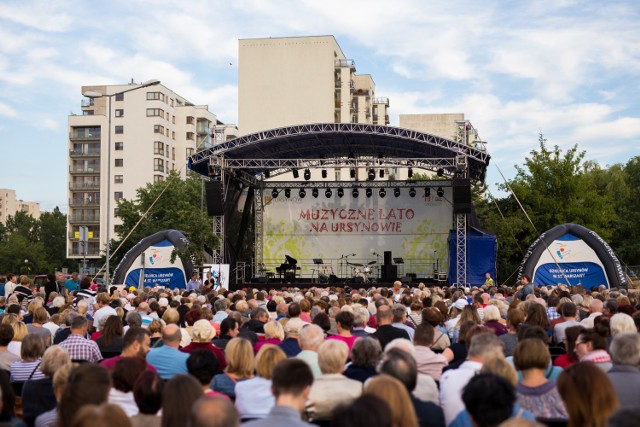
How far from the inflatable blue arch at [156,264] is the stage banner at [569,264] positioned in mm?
12723

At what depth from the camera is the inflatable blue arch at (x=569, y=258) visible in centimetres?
2759

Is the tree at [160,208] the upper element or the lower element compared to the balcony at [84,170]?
lower

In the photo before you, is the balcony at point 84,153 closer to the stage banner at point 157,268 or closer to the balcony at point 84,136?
the balcony at point 84,136

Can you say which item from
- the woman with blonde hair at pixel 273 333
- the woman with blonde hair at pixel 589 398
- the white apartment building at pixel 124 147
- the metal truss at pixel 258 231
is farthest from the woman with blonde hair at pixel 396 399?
the white apartment building at pixel 124 147

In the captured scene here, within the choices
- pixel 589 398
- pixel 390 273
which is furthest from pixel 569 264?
pixel 589 398

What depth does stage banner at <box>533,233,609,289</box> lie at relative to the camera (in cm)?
2777

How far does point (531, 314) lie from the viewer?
881 centimetres

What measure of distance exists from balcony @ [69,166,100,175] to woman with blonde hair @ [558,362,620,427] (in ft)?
274

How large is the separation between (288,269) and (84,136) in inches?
2299

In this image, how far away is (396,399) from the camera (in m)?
4.10

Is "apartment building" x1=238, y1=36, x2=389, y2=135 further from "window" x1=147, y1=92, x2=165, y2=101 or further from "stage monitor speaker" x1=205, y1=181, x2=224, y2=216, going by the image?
"stage monitor speaker" x1=205, y1=181, x2=224, y2=216

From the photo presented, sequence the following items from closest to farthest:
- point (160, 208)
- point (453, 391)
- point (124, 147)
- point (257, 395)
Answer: point (453, 391) → point (257, 395) → point (160, 208) → point (124, 147)

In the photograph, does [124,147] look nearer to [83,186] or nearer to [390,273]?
[83,186]

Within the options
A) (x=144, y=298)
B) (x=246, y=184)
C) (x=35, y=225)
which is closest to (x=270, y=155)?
(x=246, y=184)
